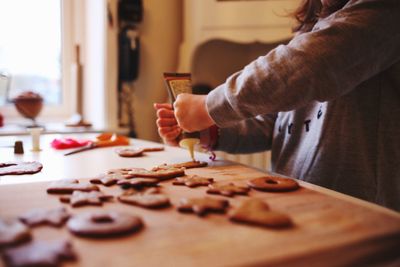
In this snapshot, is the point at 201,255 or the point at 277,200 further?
the point at 277,200

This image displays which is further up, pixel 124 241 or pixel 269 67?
pixel 269 67

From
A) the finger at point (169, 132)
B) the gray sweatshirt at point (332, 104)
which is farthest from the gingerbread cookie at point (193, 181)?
the finger at point (169, 132)

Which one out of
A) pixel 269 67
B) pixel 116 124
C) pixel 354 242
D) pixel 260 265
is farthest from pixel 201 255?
pixel 116 124

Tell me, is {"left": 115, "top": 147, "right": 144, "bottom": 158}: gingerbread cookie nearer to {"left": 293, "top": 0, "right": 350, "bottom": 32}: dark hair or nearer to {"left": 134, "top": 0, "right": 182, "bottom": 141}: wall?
{"left": 293, "top": 0, "right": 350, "bottom": 32}: dark hair

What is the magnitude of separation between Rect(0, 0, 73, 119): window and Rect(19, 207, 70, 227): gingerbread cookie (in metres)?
1.47

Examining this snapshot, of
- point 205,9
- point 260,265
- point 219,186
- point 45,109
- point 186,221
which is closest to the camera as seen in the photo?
point 260,265

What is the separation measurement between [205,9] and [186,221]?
4.64 feet

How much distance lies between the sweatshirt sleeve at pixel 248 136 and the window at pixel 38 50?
1.22 m

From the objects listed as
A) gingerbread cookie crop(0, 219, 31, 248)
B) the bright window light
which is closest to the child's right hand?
gingerbread cookie crop(0, 219, 31, 248)

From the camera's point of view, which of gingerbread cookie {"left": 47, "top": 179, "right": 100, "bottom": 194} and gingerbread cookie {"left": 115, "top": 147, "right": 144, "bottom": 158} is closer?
gingerbread cookie {"left": 47, "top": 179, "right": 100, "bottom": 194}

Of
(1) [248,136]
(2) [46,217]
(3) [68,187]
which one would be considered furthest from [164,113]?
(2) [46,217]

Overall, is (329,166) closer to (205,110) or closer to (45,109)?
(205,110)

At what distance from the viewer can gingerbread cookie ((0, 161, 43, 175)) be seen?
2.39 feet

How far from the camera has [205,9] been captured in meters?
1.70
